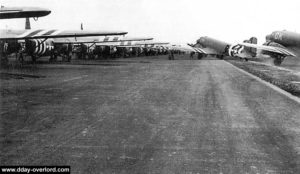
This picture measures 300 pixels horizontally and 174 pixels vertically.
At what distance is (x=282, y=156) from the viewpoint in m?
4.67

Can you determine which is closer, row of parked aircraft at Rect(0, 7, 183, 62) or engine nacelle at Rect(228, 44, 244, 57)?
row of parked aircraft at Rect(0, 7, 183, 62)

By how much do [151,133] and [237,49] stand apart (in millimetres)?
44655

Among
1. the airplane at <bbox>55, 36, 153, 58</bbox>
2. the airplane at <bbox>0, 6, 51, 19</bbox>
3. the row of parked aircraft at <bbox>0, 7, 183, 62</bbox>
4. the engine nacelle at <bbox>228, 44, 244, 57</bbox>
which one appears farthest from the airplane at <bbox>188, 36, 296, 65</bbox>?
the airplane at <bbox>0, 6, 51, 19</bbox>

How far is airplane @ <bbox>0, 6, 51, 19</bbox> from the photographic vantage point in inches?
714

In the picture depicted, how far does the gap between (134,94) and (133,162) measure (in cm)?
649

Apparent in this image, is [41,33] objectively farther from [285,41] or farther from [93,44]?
Answer: [285,41]

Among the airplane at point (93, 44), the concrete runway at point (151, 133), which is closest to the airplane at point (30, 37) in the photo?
the airplane at point (93, 44)

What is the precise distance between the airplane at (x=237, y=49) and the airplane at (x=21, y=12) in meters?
21.6

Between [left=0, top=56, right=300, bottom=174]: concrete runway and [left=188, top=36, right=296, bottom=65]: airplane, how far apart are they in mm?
26195

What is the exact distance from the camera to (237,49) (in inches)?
1912

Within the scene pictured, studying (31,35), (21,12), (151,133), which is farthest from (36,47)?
(151,133)

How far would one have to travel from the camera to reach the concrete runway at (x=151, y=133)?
170 inches

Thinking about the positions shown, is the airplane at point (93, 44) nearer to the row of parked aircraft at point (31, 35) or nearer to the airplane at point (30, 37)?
the row of parked aircraft at point (31, 35)

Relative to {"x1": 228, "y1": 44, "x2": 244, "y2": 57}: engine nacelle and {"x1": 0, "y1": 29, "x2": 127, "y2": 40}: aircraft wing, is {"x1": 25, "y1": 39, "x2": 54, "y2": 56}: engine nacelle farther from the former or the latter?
{"x1": 228, "y1": 44, "x2": 244, "y2": 57}: engine nacelle
